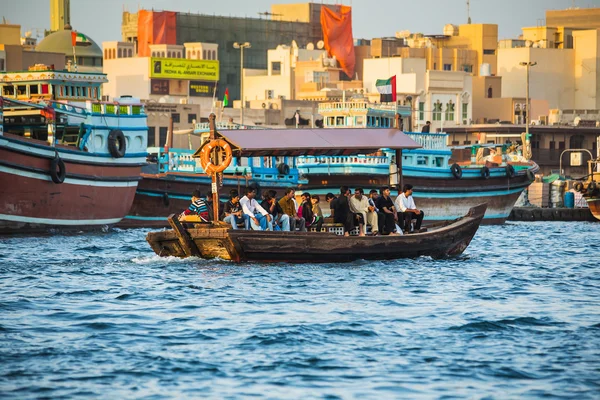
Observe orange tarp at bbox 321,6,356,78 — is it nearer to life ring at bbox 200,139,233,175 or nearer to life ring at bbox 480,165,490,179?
life ring at bbox 480,165,490,179

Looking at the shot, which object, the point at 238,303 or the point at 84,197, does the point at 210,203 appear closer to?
the point at 238,303

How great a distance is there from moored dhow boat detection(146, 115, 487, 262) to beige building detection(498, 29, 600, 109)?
6560 centimetres

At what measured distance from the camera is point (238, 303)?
912 inches

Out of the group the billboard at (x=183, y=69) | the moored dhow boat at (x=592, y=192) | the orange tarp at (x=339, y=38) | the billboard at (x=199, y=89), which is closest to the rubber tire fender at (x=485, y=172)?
the moored dhow boat at (x=592, y=192)

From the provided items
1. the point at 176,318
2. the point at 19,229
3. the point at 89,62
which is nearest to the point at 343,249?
the point at 176,318

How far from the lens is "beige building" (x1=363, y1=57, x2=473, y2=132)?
8412cm

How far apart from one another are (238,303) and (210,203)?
774 centimetres

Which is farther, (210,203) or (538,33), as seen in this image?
(538,33)

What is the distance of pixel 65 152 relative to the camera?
1671 inches

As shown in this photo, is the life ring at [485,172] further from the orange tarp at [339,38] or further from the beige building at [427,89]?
the orange tarp at [339,38]

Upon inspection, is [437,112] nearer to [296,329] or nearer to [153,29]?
[153,29]

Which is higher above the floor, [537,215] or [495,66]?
[495,66]

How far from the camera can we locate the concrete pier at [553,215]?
196 ft

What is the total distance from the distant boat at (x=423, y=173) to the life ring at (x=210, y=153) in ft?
62.1
